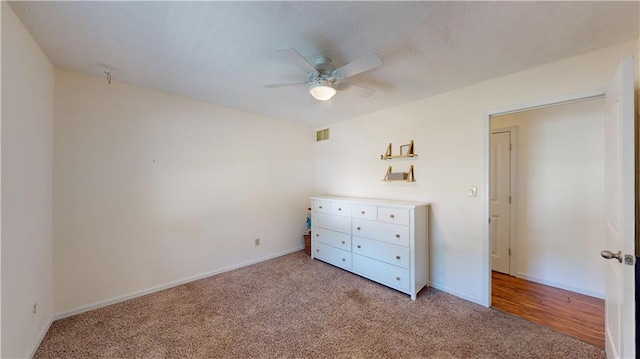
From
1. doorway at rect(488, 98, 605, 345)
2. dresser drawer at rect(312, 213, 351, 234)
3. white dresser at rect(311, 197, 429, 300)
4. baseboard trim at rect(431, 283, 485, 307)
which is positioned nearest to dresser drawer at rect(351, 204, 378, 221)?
white dresser at rect(311, 197, 429, 300)

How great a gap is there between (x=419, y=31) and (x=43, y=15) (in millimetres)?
2448

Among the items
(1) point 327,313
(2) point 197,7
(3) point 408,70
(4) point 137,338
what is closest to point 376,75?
(3) point 408,70

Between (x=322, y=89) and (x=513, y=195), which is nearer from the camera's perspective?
(x=322, y=89)

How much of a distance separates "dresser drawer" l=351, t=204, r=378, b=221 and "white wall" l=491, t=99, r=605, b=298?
1899mm

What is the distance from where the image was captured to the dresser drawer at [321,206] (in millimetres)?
3543

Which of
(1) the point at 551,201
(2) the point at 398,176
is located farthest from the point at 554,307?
(2) the point at 398,176

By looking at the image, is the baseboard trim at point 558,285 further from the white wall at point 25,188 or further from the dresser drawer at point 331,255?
the white wall at point 25,188

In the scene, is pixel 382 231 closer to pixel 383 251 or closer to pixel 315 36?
pixel 383 251

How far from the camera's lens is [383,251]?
2826mm

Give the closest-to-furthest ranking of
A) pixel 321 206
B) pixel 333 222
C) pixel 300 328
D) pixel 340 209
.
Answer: pixel 300 328 < pixel 340 209 < pixel 333 222 < pixel 321 206

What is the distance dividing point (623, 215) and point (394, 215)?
1.67 meters

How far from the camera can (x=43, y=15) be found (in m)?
1.48

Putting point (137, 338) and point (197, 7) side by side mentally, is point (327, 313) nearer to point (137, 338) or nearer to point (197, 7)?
point (137, 338)

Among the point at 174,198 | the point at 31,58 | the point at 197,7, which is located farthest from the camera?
the point at 174,198
